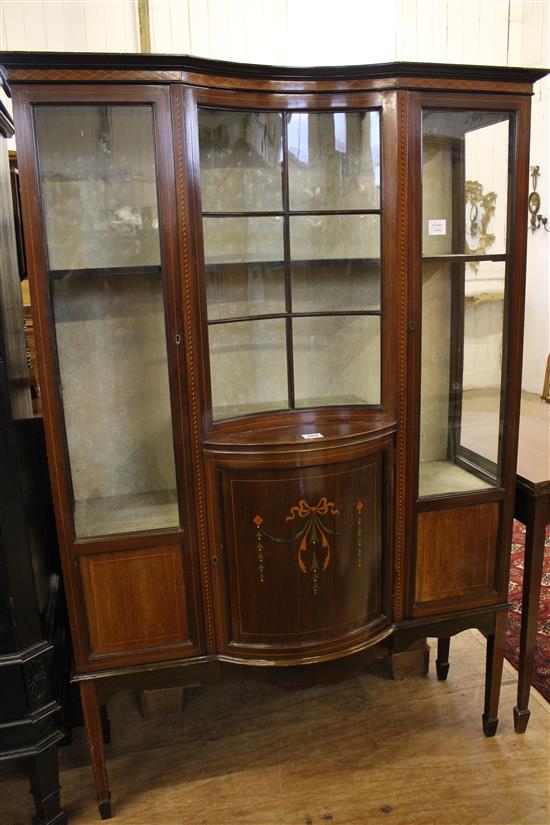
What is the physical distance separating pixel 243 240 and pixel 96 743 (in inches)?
53.1

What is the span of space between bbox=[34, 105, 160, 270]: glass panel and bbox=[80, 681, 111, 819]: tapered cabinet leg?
1058 millimetres

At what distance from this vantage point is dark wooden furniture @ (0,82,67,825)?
5.03 ft

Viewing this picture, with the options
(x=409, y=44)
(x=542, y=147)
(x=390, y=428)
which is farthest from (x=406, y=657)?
(x=542, y=147)

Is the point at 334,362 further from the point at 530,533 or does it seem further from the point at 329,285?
the point at 530,533

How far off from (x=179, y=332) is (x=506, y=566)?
1.14m

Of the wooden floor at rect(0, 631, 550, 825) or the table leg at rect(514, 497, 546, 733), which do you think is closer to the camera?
the wooden floor at rect(0, 631, 550, 825)

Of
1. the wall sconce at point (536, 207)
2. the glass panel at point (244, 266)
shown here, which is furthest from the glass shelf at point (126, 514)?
the wall sconce at point (536, 207)

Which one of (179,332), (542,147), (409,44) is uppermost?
(409,44)

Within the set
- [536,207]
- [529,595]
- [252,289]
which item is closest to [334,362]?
[252,289]

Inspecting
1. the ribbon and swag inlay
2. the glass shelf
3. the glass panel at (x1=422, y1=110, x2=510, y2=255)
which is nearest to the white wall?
the glass panel at (x1=422, y1=110, x2=510, y2=255)

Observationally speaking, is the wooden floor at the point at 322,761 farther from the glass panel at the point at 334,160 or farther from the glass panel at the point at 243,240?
the glass panel at the point at 334,160

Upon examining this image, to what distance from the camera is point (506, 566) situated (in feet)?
6.11

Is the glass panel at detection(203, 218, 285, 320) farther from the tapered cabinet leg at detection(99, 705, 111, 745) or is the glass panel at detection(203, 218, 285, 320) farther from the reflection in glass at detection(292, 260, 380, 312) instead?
the tapered cabinet leg at detection(99, 705, 111, 745)

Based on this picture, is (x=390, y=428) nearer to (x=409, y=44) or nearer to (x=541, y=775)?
(x=541, y=775)
